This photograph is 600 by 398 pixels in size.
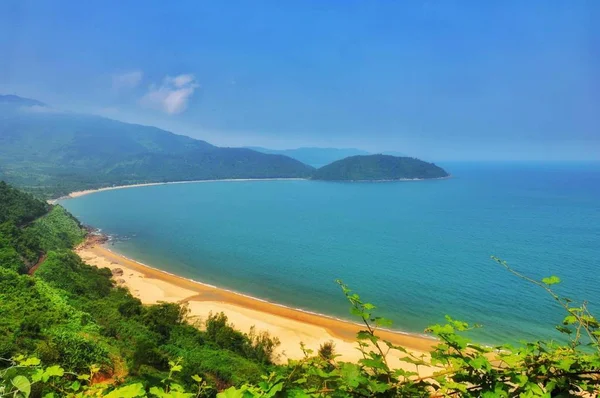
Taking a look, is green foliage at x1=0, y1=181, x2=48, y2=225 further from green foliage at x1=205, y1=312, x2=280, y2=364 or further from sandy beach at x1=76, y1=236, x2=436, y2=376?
green foliage at x1=205, y1=312, x2=280, y2=364

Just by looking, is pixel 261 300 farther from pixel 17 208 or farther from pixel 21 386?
pixel 17 208

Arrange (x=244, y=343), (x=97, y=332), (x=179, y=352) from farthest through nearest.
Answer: (x=244, y=343)
(x=179, y=352)
(x=97, y=332)

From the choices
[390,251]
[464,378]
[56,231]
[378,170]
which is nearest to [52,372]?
[464,378]

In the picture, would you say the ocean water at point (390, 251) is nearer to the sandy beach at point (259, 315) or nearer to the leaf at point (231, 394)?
the sandy beach at point (259, 315)

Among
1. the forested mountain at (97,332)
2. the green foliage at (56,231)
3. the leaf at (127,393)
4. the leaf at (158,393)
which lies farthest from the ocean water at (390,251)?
the leaf at (127,393)

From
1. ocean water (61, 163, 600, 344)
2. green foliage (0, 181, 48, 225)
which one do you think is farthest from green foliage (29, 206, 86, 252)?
ocean water (61, 163, 600, 344)

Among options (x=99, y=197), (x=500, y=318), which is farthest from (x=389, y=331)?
(x=99, y=197)
